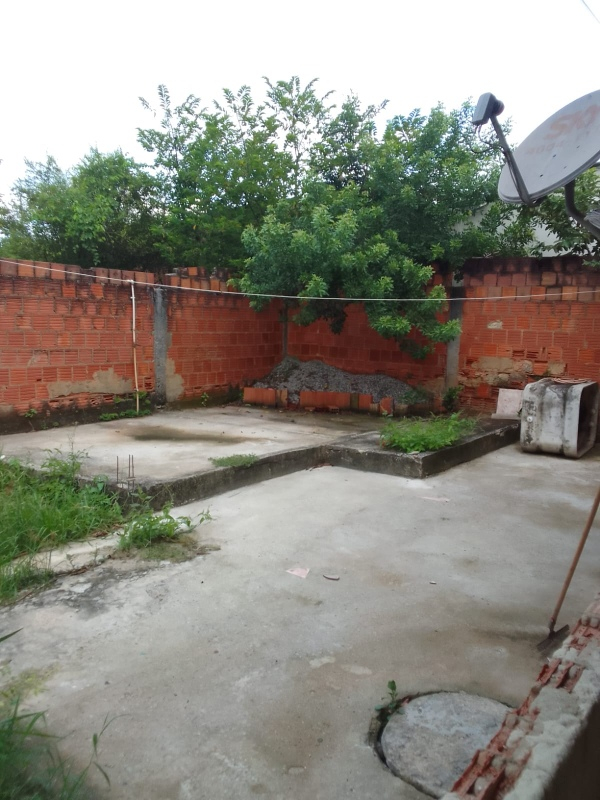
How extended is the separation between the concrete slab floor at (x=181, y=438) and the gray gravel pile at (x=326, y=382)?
2.31ft

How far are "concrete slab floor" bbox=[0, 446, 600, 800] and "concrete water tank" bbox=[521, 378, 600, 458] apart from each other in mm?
2014

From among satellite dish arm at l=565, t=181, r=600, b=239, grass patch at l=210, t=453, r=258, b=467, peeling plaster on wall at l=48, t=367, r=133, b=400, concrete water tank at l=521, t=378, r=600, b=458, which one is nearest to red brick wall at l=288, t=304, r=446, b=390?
concrete water tank at l=521, t=378, r=600, b=458

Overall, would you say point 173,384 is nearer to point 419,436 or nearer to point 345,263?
point 345,263

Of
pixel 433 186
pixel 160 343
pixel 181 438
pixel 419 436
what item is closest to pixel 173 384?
pixel 160 343

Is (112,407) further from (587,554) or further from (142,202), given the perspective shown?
(142,202)

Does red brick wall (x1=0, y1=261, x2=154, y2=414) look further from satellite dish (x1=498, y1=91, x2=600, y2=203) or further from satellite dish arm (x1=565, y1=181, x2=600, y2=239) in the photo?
satellite dish arm (x1=565, y1=181, x2=600, y2=239)

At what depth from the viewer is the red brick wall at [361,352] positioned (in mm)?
8727

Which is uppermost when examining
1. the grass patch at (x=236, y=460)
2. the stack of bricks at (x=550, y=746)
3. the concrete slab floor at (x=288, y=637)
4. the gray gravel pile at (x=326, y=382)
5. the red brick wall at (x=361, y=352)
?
the red brick wall at (x=361, y=352)

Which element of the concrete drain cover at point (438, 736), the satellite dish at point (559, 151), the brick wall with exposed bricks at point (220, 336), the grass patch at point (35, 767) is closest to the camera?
the grass patch at point (35, 767)

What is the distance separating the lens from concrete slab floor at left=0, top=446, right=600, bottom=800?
1866 mm

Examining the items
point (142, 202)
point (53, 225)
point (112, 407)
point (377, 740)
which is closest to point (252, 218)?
point (142, 202)

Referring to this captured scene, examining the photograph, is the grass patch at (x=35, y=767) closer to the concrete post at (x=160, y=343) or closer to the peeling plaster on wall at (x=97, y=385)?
the peeling plaster on wall at (x=97, y=385)

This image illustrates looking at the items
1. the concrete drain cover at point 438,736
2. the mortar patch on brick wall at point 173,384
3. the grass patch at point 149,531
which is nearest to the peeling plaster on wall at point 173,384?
the mortar patch on brick wall at point 173,384

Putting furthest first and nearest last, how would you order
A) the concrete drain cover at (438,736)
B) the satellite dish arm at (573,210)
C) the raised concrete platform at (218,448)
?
the raised concrete platform at (218,448) < the satellite dish arm at (573,210) < the concrete drain cover at (438,736)
